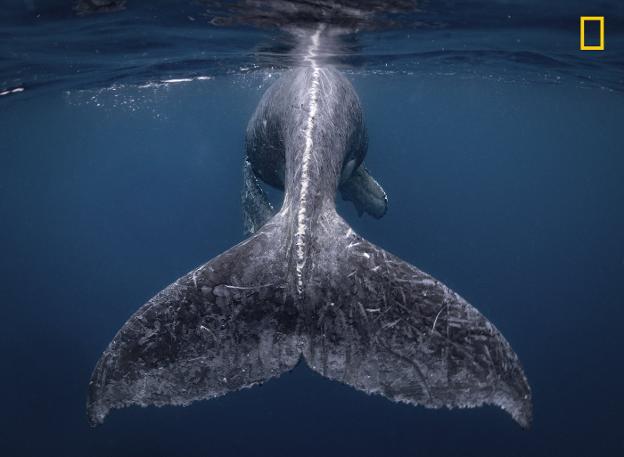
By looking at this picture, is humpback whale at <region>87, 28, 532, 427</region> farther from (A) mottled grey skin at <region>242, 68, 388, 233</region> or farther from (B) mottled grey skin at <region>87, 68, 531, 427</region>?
(A) mottled grey skin at <region>242, 68, 388, 233</region>

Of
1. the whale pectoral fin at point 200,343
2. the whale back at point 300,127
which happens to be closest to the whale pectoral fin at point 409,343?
the whale pectoral fin at point 200,343

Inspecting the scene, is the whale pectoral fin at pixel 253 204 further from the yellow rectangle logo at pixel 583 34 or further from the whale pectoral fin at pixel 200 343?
the yellow rectangle logo at pixel 583 34

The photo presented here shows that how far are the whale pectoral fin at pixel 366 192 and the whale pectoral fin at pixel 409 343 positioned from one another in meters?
6.43

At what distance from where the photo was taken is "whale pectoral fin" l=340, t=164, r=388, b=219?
11.0m

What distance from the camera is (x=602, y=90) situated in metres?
24.9

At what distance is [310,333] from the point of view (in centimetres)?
447

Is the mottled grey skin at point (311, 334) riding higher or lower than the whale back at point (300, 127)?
lower

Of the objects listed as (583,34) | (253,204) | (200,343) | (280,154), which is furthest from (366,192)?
(583,34)

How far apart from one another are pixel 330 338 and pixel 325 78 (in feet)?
18.7

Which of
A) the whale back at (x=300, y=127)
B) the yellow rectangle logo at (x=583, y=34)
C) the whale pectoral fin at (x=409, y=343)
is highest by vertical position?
the yellow rectangle logo at (x=583, y=34)

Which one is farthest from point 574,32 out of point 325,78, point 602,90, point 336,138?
point 602,90

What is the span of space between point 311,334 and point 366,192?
7.12 meters

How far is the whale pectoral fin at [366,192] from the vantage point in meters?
11.0

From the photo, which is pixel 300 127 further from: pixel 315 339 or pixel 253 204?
pixel 253 204
